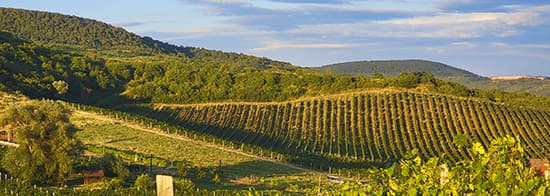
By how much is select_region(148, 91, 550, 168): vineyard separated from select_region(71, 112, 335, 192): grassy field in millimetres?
7821

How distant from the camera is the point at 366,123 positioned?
224ft

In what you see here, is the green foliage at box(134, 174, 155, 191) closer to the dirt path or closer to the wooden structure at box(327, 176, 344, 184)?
the wooden structure at box(327, 176, 344, 184)

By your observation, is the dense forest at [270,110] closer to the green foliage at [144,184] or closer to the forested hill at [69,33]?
the green foliage at [144,184]

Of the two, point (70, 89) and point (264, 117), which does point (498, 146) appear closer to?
point (264, 117)

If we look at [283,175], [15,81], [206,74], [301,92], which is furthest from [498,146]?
[206,74]

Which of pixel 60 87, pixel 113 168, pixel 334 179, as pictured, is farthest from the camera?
pixel 60 87

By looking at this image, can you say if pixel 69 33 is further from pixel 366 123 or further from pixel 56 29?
pixel 366 123

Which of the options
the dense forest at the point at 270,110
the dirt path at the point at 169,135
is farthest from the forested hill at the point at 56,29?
the dirt path at the point at 169,135

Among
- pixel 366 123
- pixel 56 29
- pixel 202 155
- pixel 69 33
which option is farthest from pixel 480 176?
pixel 56 29

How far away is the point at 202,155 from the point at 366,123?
25.1 metres

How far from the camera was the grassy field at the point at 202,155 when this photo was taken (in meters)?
39.3

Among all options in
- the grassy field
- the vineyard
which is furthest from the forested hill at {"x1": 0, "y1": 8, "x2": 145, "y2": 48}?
the grassy field

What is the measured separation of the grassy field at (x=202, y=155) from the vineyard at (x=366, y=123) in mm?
7821

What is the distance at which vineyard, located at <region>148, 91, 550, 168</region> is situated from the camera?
59156mm
